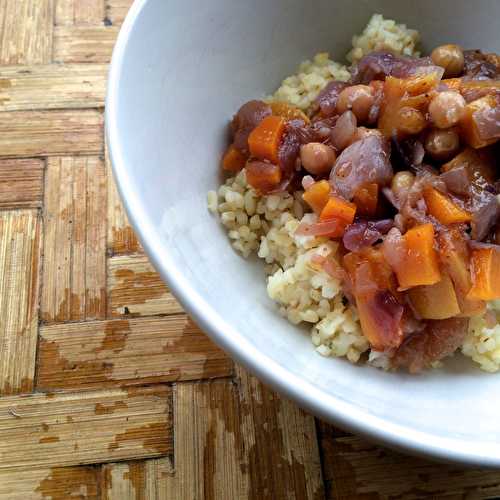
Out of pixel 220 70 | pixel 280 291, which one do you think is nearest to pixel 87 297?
pixel 280 291

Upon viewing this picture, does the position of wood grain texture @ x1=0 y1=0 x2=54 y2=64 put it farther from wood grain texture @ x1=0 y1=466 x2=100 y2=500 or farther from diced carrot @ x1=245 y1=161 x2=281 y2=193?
wood grain texture @ x1=0 y1=466 x2=100 y2=500

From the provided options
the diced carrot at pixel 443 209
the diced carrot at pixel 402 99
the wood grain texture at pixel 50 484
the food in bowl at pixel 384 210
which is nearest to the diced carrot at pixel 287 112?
the food in bowl at pixel 384 210

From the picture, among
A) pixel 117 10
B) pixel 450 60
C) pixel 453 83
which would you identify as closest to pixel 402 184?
pixel 453 83

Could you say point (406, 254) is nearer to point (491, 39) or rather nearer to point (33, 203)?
point (491, 39)

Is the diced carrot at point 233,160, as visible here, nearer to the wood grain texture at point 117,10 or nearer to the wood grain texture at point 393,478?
the wood grain texture at point 393,478

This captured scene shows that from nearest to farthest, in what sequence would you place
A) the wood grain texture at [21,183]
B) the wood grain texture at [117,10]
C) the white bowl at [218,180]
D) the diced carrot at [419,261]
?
the white bowl at [218,180]
the diced carrot at [419,261]
the wood grain texture at [21,183]
the wood grain texture at [117,10]

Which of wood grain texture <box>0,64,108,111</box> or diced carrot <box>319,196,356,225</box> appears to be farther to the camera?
wood grain texture <box>0,64,108,111</box>

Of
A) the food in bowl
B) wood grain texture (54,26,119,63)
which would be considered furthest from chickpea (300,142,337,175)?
wood grain texture (54,26,119,63)
